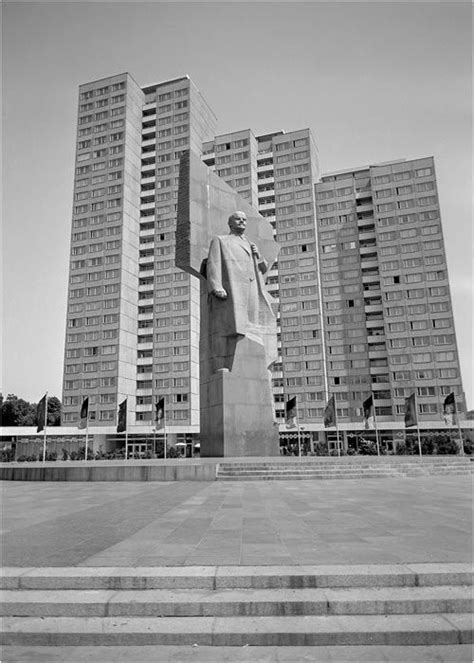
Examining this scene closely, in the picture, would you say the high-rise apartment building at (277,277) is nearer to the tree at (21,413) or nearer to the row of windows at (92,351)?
the row of windows at (92,351)

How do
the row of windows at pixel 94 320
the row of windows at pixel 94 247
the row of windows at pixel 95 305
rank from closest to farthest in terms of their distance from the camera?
the row of windows at pixel 94 320
the row of windows at pixel 95 305
the row of windows at pixel 94 247

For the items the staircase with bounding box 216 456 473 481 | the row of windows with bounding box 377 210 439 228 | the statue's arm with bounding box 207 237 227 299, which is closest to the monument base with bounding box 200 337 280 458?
the statue's arm with bounding box 207 237 227 299

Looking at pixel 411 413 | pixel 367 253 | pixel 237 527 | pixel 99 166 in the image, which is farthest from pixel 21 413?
pixel 237 527

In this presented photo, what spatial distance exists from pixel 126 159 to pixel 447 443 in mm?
65006

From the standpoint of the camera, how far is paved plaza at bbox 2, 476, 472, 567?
548 cm

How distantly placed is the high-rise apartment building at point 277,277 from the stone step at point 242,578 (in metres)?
63.7

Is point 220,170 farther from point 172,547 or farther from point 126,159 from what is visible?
point 172,547

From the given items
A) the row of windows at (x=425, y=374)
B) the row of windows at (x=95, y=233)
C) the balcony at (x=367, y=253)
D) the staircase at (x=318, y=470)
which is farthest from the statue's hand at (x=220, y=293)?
the row of windows at (x=95, y=233)

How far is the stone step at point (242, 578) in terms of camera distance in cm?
472

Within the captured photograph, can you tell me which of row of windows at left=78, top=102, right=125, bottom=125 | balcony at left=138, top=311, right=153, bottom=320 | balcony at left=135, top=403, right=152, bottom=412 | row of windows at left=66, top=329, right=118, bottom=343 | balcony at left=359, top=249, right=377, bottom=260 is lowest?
balcony at left=135, top=403, right=152, bottom=412

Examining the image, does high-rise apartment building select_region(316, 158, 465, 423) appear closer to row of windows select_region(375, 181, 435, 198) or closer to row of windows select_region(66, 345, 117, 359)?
row of windows select_region(375, 181, 435, 198)

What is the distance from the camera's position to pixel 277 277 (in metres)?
77.6

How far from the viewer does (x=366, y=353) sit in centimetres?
7200

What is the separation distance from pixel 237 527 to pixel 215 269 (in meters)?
16.0
